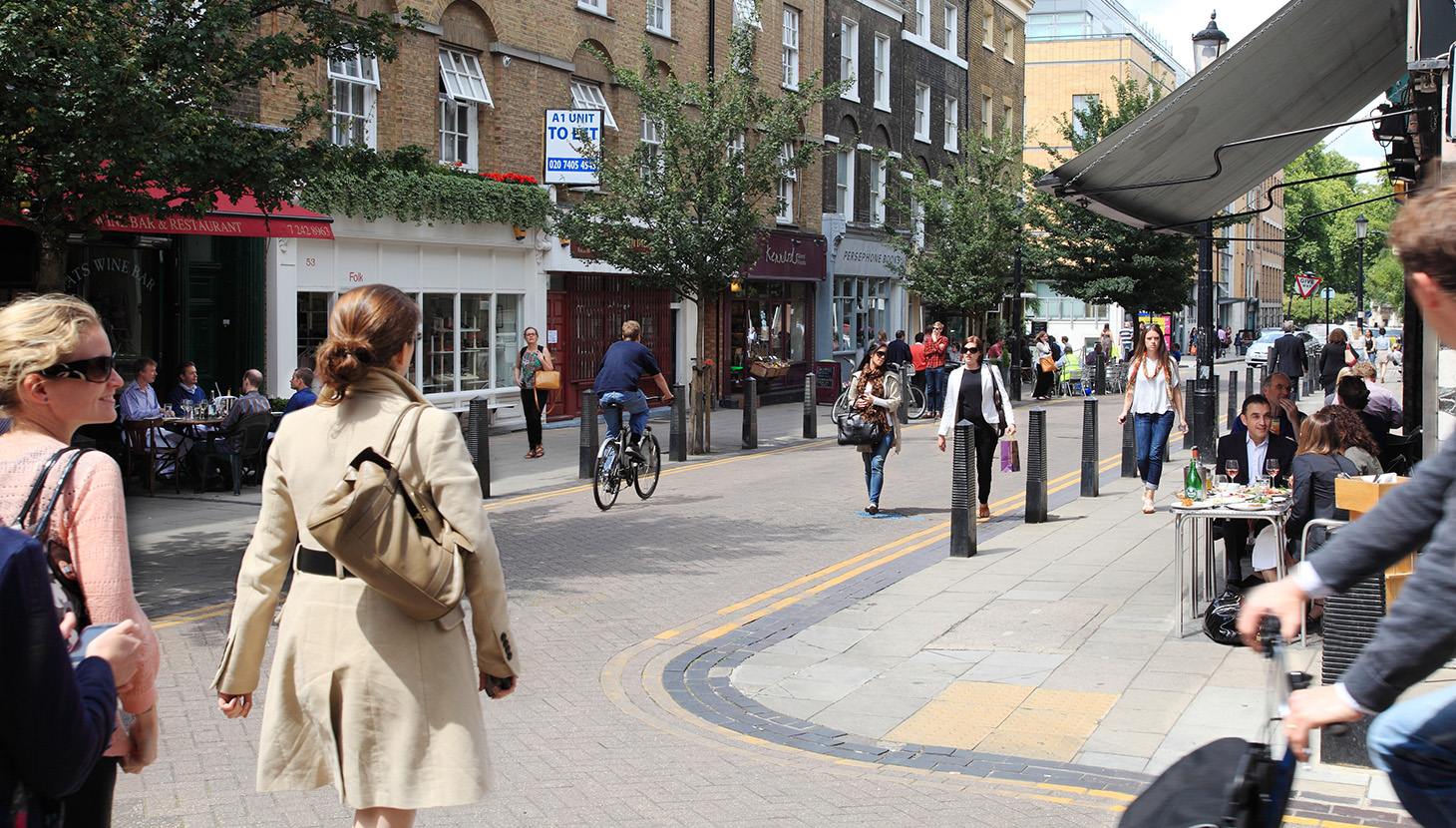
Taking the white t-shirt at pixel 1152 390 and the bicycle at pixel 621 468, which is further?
the bicycle at pixel 621 468

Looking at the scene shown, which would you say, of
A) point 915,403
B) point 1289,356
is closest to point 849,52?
point 915,403

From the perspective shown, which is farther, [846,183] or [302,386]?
[846,183]

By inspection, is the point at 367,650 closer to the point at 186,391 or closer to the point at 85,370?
the point at 85,370

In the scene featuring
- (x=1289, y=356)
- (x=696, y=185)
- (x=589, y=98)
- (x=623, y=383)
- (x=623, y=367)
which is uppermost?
(x=589, y=98)

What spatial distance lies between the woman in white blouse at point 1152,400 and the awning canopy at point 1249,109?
7.85 ft

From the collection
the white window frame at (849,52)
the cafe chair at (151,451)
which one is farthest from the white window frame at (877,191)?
the cafe chair at (151,451)

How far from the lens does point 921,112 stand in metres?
37.6

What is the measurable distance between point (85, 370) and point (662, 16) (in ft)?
79.0

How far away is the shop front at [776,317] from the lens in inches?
1117

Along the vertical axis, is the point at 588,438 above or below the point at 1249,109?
below

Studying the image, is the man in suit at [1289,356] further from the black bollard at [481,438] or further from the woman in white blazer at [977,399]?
the black bollard at [481,438]

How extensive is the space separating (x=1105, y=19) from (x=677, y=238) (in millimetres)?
66377

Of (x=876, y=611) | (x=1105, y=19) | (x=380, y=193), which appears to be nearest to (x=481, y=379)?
(x=380, y=193)

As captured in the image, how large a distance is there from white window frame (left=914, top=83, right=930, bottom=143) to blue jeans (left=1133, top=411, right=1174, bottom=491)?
26167mm
